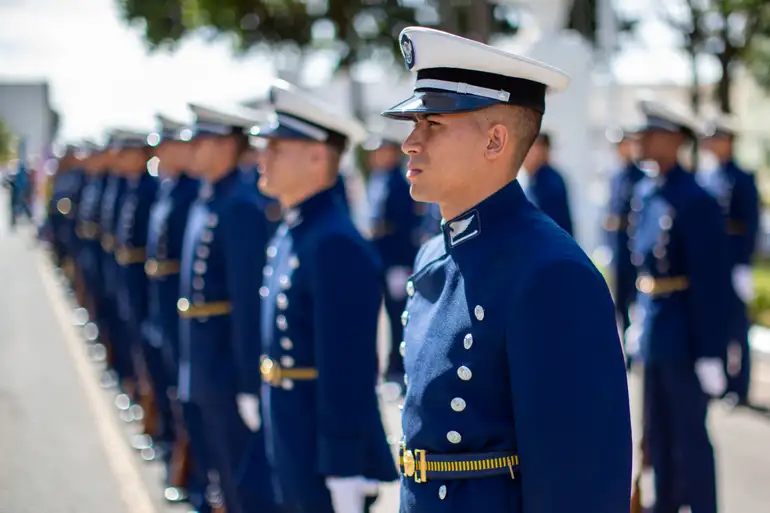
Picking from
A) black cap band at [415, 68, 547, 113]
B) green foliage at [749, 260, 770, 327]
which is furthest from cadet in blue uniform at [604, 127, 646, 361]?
black cap band at [415, 68, 547, 113]

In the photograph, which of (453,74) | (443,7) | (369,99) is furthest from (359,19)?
(453,74)

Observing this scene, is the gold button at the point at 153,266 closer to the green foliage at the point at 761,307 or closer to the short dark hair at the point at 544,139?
the short dark hair at the point at 544,139

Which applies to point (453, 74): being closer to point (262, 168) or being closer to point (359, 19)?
point (262, 168)

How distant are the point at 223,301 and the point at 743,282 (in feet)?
14.4

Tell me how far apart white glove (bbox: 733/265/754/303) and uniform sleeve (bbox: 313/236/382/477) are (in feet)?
15.0

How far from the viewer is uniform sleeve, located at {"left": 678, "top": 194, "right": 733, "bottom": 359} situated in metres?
4.54

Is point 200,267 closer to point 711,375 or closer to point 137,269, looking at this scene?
point 711,375

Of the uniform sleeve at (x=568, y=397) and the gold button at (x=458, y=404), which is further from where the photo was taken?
the gold button at (x=458, y=404)

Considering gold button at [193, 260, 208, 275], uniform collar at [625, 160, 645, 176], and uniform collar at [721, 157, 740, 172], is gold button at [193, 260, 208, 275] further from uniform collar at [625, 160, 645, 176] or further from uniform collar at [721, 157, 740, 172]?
uniform collar at [721, 157, 740, 172]

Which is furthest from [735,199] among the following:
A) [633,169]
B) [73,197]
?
[73,197]

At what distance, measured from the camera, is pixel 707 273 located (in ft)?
14.9

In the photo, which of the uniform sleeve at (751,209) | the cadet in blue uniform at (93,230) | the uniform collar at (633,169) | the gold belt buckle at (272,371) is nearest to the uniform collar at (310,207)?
the gold belt buckle at (272,371)

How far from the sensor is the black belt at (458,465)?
2.19 metres

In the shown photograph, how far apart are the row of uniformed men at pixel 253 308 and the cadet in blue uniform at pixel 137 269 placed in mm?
14
